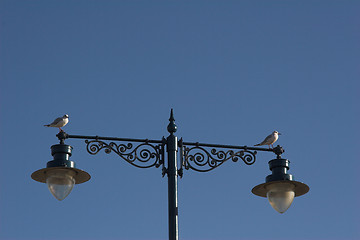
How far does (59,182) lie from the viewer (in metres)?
10.5

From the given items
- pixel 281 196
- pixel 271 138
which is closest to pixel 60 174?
pixel 281 196

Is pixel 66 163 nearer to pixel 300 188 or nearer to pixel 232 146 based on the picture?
pixel 232 146

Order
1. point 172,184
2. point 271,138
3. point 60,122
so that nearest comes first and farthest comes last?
point 172,184
point 60,122
point 271,138

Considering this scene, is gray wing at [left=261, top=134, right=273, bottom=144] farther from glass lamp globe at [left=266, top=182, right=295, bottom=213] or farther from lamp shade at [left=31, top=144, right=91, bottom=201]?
lamp shade at [left=31, top=144, right=91, bottom=201]

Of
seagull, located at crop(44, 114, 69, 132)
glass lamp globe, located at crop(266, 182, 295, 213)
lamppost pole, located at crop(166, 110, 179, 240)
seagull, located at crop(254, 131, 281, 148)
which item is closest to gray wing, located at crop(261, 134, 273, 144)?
seagull, located at crop(254, 131, 281, 148)

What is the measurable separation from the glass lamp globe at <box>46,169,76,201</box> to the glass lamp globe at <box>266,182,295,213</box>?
2.92 metres

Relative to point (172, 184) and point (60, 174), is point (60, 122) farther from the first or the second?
point (172, 184)

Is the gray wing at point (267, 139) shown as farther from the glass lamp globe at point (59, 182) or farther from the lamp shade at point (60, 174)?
the glass lamp globe at point (59, 182)

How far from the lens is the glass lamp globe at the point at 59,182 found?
10.5 m

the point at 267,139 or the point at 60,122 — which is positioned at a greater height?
the point at 60,122

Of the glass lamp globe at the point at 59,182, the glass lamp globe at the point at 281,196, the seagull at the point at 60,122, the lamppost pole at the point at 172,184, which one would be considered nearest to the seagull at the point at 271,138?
the glass lamp globe at the point at 281,196

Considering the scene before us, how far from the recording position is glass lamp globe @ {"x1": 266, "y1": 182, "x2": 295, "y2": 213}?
1116 cm

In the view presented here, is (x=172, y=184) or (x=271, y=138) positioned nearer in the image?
(x=172, y=184)

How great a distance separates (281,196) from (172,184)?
1.97m
